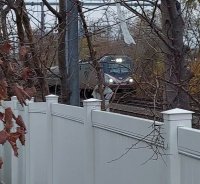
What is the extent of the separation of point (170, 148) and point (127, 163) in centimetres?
108

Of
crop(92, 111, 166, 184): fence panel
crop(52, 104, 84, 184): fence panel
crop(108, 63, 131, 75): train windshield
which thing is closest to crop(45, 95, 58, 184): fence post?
crop(52, 104, 84, 184): fence panel

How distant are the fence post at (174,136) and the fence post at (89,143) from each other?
2119 mm

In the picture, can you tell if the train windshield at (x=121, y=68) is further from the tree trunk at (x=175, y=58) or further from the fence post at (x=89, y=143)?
the fence post at (x=89, y=143)

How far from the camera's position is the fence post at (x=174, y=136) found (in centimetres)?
374

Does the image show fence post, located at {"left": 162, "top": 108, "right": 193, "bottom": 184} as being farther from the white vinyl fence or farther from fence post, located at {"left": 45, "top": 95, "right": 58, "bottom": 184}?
fence post, located at {"left": 45, "top": 95, "right": 58, "bottom": 184}

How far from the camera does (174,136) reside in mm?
3777

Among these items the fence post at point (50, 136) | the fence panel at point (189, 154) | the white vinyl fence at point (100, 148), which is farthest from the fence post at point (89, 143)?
Answer: the fence panel at point (189, 154)

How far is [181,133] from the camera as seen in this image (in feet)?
12.1

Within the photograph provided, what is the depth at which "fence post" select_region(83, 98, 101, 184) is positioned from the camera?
19.2ft

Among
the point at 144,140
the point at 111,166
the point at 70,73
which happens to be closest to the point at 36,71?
the point at 70,73

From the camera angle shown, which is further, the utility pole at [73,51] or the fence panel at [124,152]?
the utility pole at [73,51]

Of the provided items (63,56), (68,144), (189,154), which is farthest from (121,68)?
(189,154)

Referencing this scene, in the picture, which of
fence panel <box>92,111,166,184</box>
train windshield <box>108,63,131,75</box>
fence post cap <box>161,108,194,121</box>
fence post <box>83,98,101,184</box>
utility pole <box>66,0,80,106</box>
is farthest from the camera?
utility pole <box>66,0,80,106</box>

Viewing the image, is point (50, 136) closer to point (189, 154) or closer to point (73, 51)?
point (73, 51)
